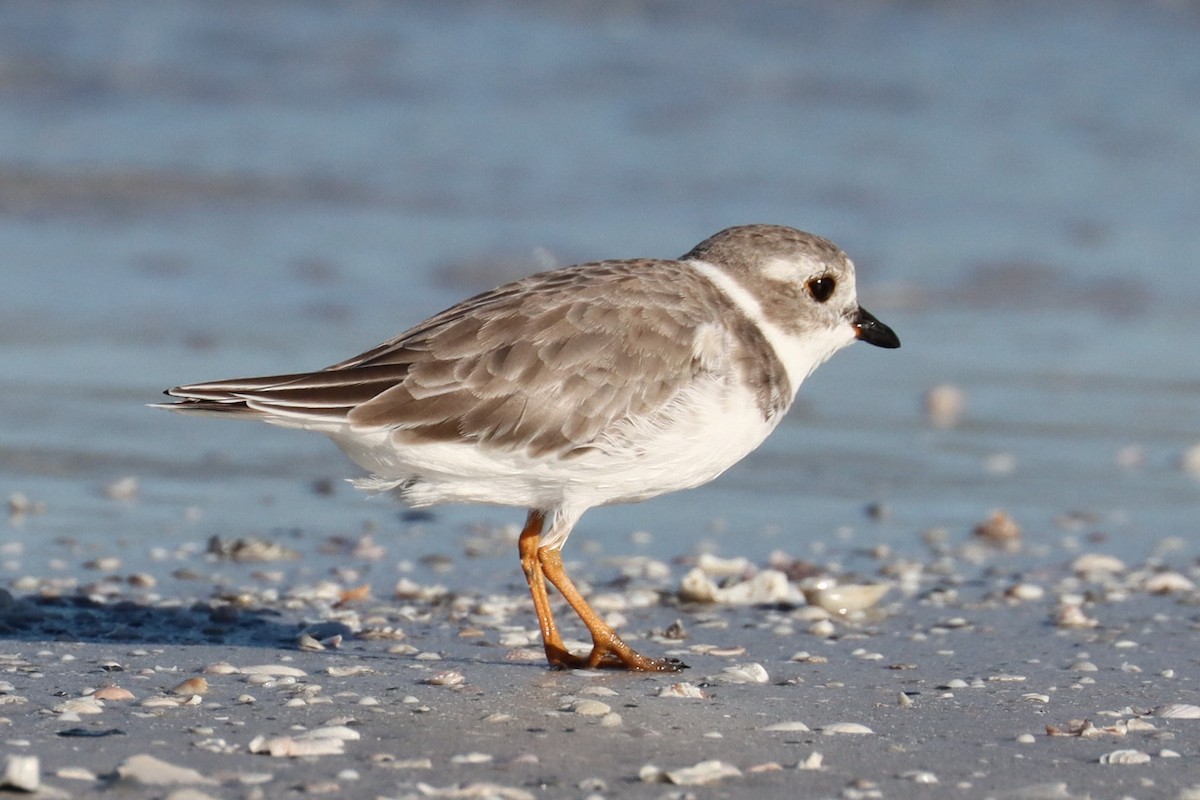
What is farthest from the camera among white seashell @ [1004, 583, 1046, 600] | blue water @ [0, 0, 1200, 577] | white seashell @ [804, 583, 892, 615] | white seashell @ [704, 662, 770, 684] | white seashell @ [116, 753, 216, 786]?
blue water @ [0, 0, 1200, 577]

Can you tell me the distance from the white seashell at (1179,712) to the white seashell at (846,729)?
80cm

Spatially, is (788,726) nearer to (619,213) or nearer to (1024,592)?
(1024,592)

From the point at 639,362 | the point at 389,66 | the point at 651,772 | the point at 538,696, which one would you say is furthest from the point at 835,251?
the point at 389,66

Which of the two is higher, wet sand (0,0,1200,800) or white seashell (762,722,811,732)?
wet sand (0,0,1200,800)

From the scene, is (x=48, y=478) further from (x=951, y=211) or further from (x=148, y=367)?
(x=951, y=211)

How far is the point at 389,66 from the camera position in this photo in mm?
16188

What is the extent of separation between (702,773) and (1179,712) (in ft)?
4.70

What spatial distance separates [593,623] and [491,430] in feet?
Result: 2.13

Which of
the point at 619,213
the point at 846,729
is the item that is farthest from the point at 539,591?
the point at 619,213

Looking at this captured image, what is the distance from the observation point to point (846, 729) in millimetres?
4289

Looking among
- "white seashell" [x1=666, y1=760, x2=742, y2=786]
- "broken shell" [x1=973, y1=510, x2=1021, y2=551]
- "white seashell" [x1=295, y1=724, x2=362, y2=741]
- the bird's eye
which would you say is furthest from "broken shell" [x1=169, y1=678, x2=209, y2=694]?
"broken shell" [x1=973, y1=510, x2=1021, y2=551]

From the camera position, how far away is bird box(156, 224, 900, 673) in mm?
4848

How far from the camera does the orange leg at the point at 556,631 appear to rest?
16.3ft

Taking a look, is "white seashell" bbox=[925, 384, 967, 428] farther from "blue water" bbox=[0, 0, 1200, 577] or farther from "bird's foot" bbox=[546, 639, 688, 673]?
"bird's foot" bbox=[546, 639, 688, 673]
